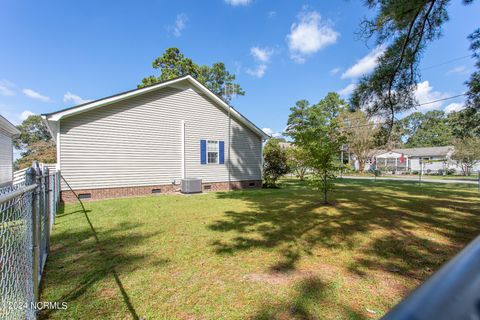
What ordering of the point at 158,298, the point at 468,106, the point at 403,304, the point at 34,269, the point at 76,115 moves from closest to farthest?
the point at 403,304
the point at 34,269
the point at 158,298
the point at 468,106
the point at 76,115

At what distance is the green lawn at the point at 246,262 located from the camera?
2.58 metres

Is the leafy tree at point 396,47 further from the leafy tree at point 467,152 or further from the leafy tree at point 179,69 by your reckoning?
the leafy tree at point 467,152

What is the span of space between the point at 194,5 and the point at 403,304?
1663cm

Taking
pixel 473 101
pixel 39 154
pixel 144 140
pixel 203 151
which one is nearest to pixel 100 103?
pixel 144 140

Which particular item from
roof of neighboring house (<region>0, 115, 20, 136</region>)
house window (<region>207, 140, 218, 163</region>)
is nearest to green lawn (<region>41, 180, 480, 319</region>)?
house window (<region>207, 140, 218, 163</region>)

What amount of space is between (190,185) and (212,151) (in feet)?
8.19

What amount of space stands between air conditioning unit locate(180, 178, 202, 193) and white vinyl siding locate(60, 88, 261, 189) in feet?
2.16

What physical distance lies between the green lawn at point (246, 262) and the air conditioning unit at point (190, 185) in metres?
4.31

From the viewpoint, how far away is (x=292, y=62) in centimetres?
2025

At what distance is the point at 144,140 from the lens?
10.8 meters

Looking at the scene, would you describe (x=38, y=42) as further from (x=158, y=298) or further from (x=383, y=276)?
(x=383, y=276)

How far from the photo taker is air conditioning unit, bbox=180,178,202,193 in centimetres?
1109

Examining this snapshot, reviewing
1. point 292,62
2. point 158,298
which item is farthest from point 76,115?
point 292,62

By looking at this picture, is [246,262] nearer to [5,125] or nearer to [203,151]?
[203,151]
